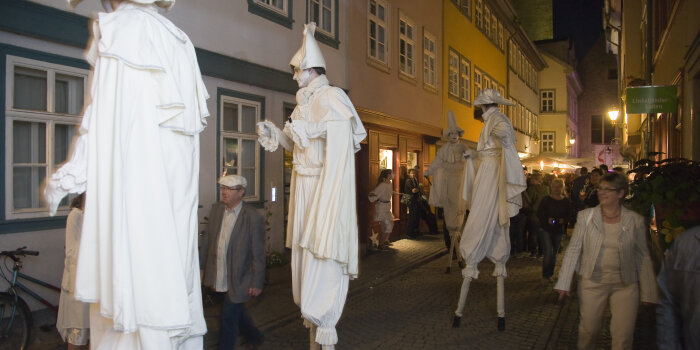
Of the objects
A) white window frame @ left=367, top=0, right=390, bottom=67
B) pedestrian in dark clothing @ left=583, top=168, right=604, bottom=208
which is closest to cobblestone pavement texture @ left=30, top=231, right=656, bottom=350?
pedestrian in dark clothing @ left=583, top=168, right=604, bottom=208

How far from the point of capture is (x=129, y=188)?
2135 mm

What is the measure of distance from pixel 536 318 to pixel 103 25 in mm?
6292

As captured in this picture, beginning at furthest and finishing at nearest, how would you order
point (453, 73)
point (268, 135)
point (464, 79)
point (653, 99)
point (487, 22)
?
point (487, 22)
point (464, 79)
point (453, 73)
point (653, 99)
point (268, 135)

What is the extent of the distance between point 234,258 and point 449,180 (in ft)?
20.0

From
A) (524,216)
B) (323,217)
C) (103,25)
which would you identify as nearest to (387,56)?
(524,216)

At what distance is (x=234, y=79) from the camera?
9398 mm

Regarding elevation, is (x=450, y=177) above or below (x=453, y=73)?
below

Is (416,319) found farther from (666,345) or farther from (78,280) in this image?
(78,280)

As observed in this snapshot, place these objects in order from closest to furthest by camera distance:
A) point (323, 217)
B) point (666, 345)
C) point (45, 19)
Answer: point (666, 345) → point (323, 217) → point (45, 19)

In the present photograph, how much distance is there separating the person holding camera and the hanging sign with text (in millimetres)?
1876

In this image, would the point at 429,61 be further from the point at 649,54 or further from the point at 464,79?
the point at 649,54

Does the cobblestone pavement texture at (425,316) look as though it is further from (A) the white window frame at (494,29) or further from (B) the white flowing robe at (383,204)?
(A) the white window frame at (494,29)

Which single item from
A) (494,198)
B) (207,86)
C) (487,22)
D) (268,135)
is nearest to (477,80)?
(487,22)

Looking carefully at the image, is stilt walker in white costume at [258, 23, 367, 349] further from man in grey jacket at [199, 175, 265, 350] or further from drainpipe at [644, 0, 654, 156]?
drainpipe at [644, 0, 654, 156]
